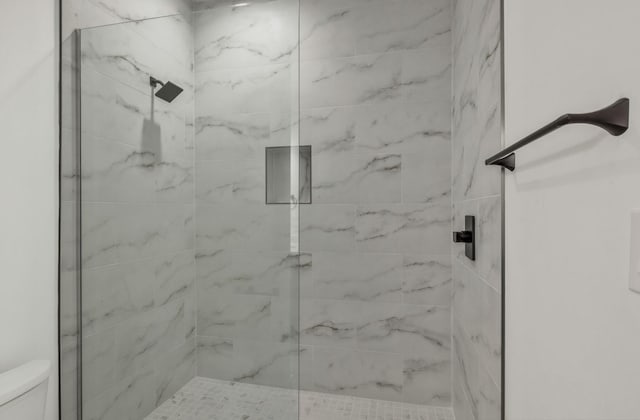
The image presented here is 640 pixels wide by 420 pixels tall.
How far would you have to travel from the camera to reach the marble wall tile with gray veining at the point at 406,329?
6.31ft

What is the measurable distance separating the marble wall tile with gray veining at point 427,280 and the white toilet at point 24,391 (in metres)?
1.59

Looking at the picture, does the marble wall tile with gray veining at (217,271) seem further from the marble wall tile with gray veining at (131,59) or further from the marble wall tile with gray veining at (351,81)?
the marble wall tile with gray veining at (351,81)

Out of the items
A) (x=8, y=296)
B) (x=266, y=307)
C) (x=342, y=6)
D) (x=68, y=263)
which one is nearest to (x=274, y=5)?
(x=342, y=6)

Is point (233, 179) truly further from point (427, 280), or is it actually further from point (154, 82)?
point (427, 280)

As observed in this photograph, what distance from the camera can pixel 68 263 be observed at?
53.2 inches

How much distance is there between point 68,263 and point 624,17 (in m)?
1.68

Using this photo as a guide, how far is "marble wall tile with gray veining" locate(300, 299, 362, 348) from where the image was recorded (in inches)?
79.7

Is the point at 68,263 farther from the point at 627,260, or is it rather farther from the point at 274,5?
the point at 627,260

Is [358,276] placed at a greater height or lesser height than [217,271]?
lesser

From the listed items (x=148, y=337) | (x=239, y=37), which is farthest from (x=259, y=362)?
(x=239, y=37)

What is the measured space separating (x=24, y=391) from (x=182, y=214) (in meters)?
0.69

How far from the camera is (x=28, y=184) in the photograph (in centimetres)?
123

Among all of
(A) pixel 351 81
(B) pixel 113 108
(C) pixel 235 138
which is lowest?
(C) pixel 235 138

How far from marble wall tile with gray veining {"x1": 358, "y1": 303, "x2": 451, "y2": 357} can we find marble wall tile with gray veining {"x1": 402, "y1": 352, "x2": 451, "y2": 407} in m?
0.04
